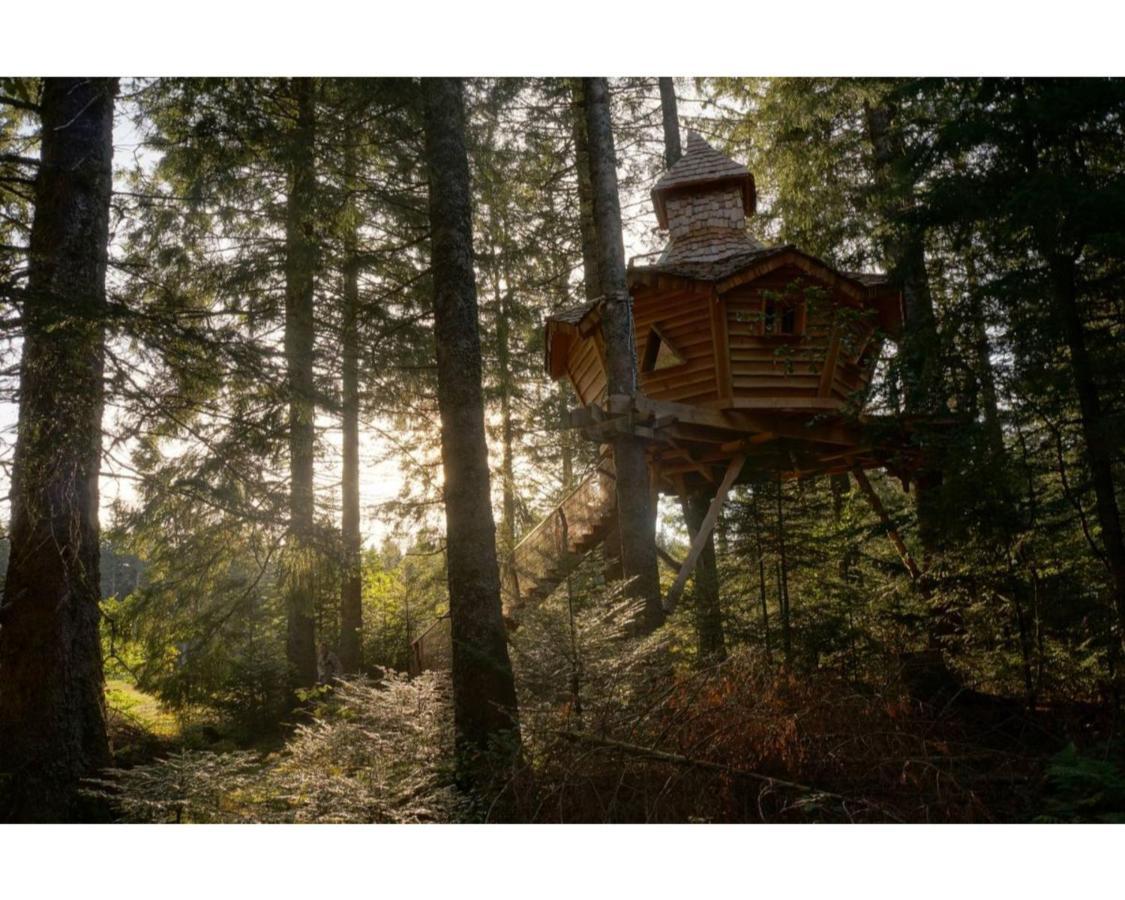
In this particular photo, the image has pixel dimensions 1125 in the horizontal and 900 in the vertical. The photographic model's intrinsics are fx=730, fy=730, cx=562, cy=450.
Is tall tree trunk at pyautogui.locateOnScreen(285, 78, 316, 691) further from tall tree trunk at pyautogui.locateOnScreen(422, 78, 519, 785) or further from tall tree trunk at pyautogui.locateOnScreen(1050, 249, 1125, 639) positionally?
tall tree trunk at pyautogui.locateOnScreen(1050, 249, 1125, 639)

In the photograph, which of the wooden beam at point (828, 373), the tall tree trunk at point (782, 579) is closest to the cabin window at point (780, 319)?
the wooden beam at point (828, 373)

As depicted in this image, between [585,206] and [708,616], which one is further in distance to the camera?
[585,206]

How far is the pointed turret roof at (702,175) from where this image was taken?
445 inches

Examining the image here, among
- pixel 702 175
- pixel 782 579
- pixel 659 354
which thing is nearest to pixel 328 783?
pixel 782 579

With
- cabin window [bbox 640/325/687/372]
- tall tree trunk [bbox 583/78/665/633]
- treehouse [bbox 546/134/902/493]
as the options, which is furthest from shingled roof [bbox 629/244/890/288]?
tall tree trunk [bbox 583/78/665/633]

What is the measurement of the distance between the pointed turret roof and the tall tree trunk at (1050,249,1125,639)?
674 cm

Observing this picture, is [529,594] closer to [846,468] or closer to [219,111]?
[846,468]

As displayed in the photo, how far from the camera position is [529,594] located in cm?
1040

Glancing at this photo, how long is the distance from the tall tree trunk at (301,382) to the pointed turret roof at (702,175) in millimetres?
5446

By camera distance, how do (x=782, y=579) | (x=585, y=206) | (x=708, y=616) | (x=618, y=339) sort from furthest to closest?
1. (x=585, y=206)
2. (x=782, y=579)
3. (x=618, y=339)
4. (x=708, y=616)

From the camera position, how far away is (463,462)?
5.89 metres

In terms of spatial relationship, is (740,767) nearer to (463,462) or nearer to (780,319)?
(463,462)

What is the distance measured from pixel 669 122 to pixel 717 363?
6480 mm

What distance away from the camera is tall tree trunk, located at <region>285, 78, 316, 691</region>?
19.4 feet
